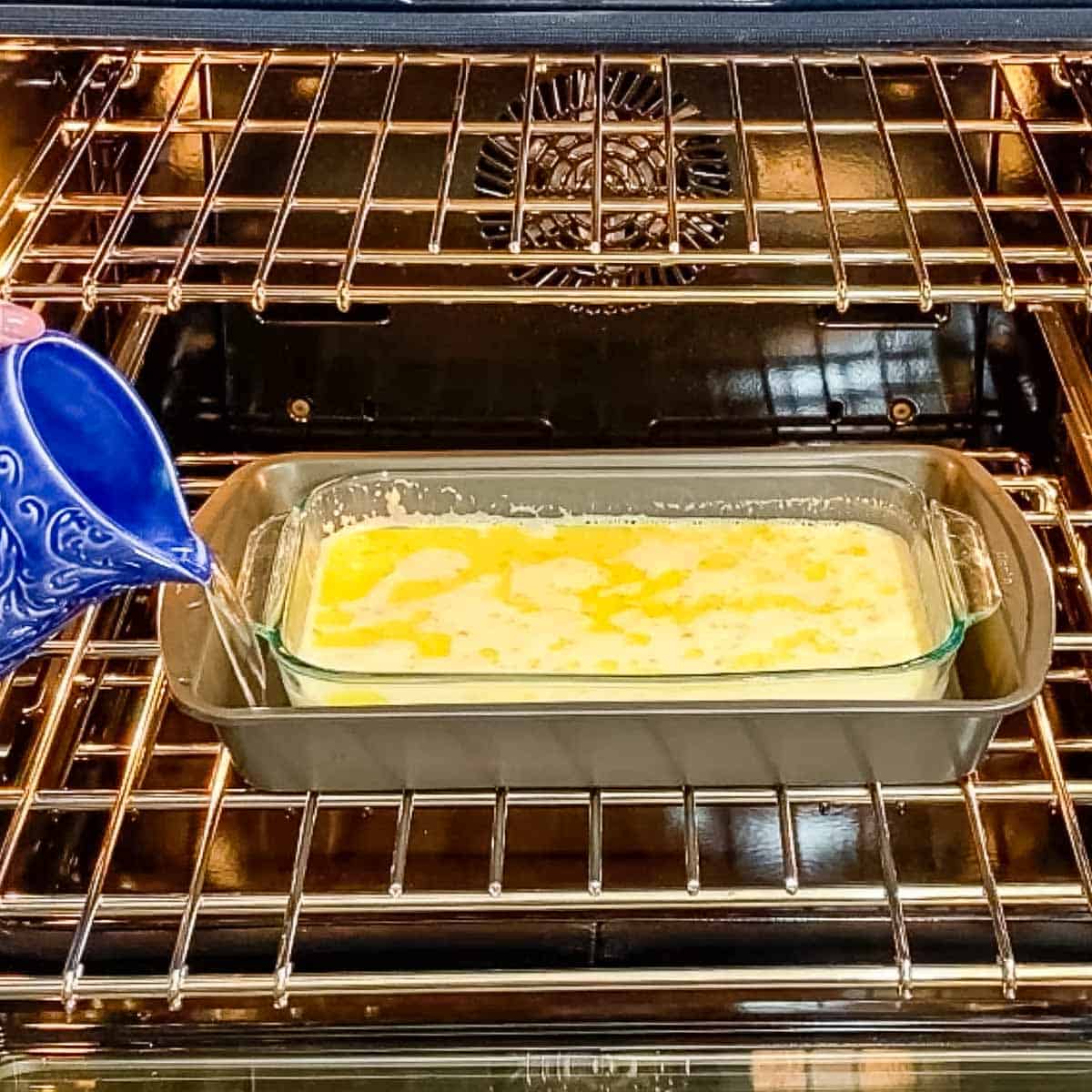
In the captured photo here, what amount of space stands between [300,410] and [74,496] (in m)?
0.58

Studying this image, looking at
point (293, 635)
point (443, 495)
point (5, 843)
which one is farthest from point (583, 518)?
point (5, 843)

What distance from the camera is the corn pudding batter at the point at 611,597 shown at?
1.01 metres

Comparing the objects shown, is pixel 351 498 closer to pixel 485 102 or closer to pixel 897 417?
pixel 485 102

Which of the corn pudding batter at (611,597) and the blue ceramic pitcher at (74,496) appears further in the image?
the corn pudding batter at (611,597)

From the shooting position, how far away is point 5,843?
875 mm

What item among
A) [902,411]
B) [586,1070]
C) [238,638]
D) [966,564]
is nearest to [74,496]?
[238,638]

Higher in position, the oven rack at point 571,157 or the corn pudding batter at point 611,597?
the oven rack at point 571,157

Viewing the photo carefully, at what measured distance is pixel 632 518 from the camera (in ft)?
3.76

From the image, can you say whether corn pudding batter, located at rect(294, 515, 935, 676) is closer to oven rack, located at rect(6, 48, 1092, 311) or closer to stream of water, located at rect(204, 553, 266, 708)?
stream of water, located at rect(204, 553, 266, 708)

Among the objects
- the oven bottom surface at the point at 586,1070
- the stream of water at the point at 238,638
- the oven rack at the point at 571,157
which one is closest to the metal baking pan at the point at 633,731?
the stream of water at the point at 238,638

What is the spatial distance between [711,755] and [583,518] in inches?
11.1

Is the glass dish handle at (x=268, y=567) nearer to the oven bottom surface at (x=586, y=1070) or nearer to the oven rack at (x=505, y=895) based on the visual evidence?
the oven rack at (x=505, y=895)

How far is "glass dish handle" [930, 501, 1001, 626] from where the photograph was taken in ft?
3.16

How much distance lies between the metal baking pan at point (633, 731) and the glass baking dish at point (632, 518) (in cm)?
2
